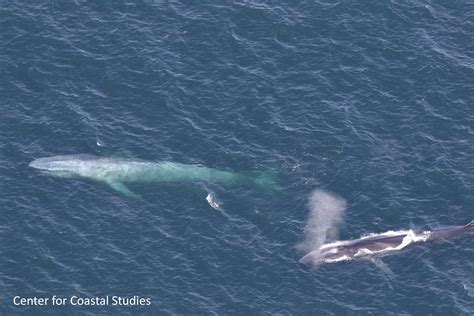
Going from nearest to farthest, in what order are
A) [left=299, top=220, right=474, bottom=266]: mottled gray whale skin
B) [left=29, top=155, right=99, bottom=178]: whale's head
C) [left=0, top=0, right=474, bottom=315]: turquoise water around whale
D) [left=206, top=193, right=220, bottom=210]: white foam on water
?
[left=0, top=0, right=474, bottom=315]: turquoise water around whale, [left=299, top=220, right=474, bottom=266]: mottled gray whale skin, [left=206, top=193, right=220, bottom=210]: white foam on water, [left=29, top=155, right=99, bottom=178]: whale's head

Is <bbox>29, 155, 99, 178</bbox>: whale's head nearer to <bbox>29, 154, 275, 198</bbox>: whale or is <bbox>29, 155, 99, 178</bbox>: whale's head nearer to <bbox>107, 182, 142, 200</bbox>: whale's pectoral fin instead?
<bbox>29, 154, 275, 198</bbox>: whale

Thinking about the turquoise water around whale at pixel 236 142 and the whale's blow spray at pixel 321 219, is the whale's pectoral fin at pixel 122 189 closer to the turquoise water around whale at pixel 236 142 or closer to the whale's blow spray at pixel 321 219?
the turquoise water around whale at pixel 236 142

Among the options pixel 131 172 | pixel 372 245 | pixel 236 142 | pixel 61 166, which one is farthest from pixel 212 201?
pixel 372 245

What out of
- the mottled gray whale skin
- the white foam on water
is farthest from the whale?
the mottled gray whale skin

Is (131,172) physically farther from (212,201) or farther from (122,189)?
(212,201)

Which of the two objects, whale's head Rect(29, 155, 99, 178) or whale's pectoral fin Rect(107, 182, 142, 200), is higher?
whale's head Rect(29, 155, 99, 178)

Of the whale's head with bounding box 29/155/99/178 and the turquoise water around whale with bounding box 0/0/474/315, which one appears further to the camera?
the whale's head with bounding box 29/155/99/178
